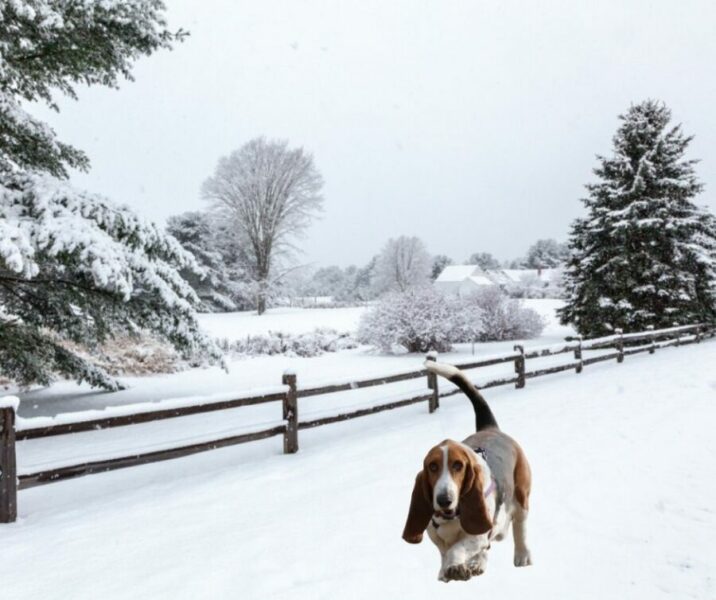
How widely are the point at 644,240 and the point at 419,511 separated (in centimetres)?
2469

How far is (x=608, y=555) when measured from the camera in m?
3.29

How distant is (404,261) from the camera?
64875mm

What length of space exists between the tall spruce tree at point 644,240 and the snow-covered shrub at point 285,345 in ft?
37.5

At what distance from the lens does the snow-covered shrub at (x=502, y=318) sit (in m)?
24.9

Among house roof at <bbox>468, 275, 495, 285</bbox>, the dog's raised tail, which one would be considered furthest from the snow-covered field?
house roof at <bbox>468, 275, 495, 285</bbox>

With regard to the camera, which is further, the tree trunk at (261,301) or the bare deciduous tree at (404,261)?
the bare deciduous tree at (404,261)

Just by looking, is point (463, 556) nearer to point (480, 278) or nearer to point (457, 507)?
point (457, 507)

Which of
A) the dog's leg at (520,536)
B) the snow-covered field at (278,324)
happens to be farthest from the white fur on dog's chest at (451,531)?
the snow-covered field at (278,324)

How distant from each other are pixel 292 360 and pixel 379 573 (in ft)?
52.6

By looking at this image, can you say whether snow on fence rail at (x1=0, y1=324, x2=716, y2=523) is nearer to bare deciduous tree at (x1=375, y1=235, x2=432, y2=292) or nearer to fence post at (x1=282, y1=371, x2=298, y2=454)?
fence post at (x1=282, y1=371, x2=298, y2=454)

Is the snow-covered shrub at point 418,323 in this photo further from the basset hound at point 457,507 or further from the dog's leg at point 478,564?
the dog's leg at point 478,564

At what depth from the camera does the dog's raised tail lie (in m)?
1.54

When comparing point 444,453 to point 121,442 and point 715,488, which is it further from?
point 121,442

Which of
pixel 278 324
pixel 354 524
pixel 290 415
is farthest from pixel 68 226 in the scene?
pixel 278 324
